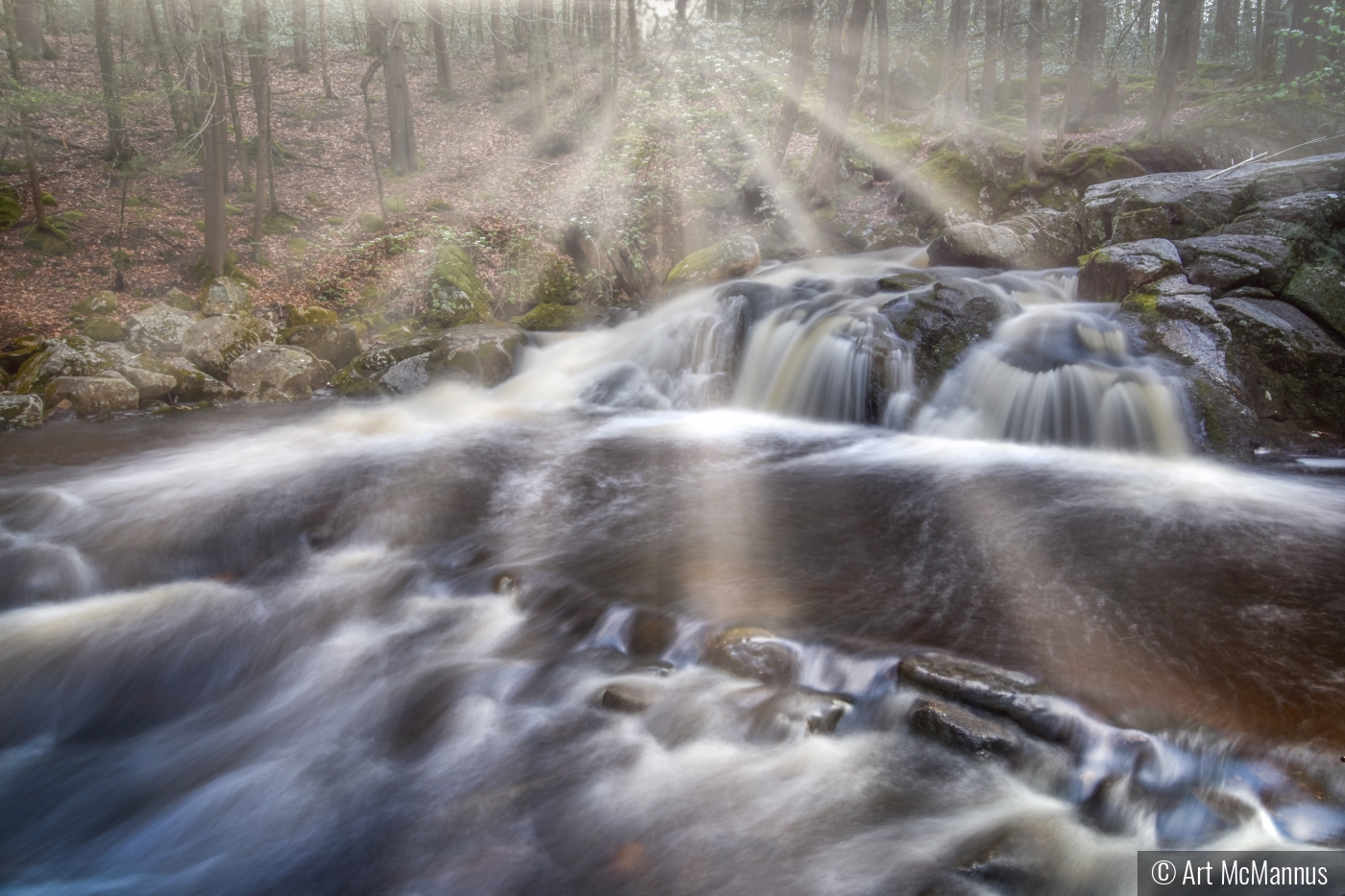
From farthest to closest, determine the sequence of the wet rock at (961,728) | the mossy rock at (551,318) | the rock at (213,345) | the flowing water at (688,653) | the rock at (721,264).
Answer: the rock at (721,264)
the mossy rock at (551,318)
the rock at (213,345)
the wet rock at (961,728)
the flowing water at (688,653)

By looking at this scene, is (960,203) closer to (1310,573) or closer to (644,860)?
(1310,573)

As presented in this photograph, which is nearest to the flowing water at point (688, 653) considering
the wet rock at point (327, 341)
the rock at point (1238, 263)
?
the rock at point (1238, 263)

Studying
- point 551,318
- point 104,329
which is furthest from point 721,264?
point 104,329

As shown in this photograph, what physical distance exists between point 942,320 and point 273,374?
9856mm

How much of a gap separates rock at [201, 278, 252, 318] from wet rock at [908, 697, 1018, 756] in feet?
40.3

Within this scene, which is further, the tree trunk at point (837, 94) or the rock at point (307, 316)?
the tree trunk at point (837, 94)

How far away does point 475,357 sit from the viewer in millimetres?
12125

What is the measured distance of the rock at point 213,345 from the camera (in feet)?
38.5

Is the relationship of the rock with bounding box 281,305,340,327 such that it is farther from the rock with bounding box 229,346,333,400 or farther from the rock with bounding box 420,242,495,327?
the rock with bounding box 420,242,495,327

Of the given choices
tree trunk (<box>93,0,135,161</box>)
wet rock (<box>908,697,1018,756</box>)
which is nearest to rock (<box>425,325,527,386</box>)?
tree trunk (<box>93,0,135,161</box>)

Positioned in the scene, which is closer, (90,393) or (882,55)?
(90,393)

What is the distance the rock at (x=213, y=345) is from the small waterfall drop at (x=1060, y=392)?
405 inches

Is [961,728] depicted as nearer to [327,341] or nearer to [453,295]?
[327,341]

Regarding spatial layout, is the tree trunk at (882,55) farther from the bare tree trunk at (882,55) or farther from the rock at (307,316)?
the rock at (307,316)
